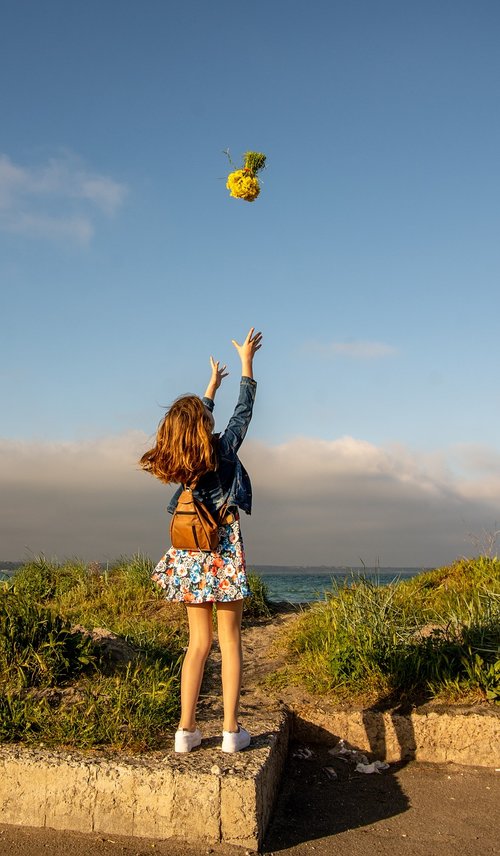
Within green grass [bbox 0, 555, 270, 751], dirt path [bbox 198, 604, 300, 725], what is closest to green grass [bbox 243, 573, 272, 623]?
dirt path [bbox 198, 604, 300, 725]

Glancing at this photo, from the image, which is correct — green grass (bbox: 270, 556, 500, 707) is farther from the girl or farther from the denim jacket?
the denim jacket

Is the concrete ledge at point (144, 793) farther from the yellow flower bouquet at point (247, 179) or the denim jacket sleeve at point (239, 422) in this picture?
the yellow flower bouquet at point (247, 179)

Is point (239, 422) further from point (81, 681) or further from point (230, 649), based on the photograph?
point (81, 681)

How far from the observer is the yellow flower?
5.64 meters

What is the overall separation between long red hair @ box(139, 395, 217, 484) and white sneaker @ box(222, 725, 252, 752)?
4.94 ft

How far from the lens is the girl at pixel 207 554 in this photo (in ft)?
14.0

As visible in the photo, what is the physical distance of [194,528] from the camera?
14.1 ft

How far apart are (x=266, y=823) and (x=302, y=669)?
2254 mm

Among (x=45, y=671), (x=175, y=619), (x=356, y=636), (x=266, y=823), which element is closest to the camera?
(x=266, y=823)

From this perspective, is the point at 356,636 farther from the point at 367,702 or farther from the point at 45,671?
the point at 45,671

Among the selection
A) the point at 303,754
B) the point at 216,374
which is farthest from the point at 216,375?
the point at 303,754

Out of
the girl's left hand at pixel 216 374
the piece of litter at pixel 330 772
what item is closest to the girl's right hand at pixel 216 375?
the girl's left hand at pixel 216 374

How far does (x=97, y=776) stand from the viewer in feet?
13.7

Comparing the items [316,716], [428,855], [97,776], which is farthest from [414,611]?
[97,776]
